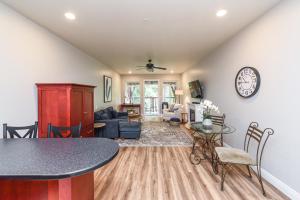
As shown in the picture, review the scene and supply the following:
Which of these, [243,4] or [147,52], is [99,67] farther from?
[243,4]

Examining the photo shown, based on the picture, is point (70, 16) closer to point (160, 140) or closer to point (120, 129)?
point (120, 129)

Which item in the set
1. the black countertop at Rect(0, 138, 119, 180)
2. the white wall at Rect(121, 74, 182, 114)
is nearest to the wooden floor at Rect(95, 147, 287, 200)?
the black countertop at Rect(0, 138, 119, 180)

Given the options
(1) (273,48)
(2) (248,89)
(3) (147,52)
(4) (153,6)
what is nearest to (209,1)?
(4) (153,6)

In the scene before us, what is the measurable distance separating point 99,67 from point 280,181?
6321 mm

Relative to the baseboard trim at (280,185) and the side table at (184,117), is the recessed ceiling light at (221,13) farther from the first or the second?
the side table at (184,117)

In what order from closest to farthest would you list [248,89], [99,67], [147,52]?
[248,89] → [147,52] → [99,67]

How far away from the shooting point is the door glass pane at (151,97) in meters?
11.2

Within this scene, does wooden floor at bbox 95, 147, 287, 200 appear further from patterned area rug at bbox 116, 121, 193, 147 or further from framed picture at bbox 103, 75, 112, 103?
framed picture at bbox 103, 75, 112, 103

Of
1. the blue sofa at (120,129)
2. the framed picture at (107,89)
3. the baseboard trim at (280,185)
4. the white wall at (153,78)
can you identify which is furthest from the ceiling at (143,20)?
the white wall at (153,78)

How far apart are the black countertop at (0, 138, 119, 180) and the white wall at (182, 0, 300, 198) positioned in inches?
94.3

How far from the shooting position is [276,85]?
263cm

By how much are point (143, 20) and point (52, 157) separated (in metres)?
2.61

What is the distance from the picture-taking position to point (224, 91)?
447 cm

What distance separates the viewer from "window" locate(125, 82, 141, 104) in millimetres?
11203
